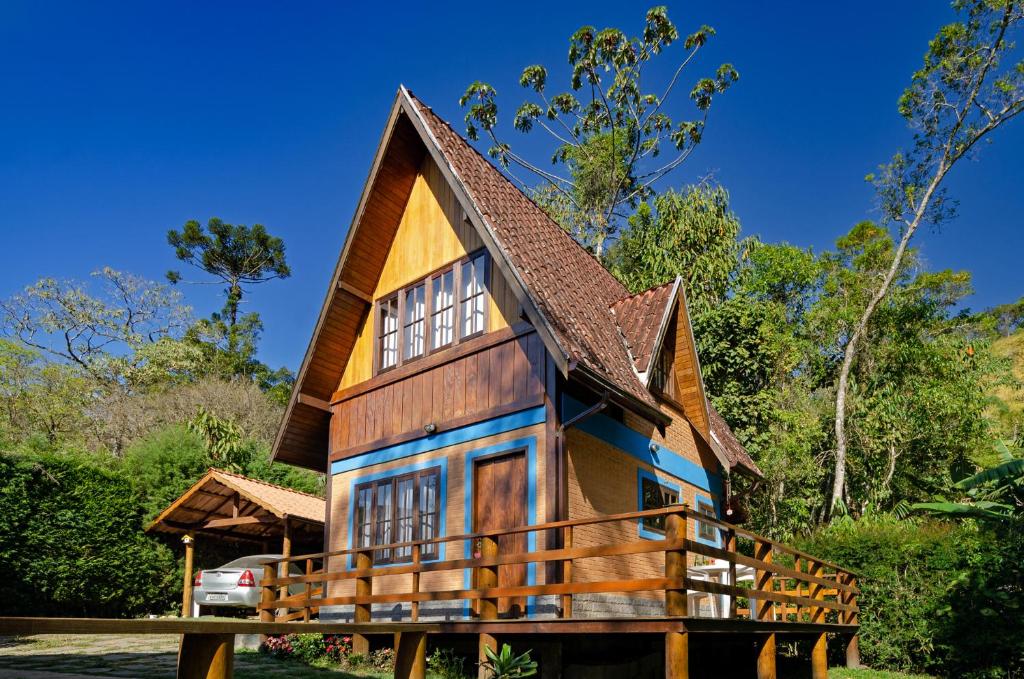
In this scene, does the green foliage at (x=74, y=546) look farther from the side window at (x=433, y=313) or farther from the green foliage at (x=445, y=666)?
the green foliage at (x=445, y=666)

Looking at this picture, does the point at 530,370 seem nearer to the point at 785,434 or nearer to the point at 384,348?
the point at 384,348

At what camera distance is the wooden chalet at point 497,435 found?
1046 cm

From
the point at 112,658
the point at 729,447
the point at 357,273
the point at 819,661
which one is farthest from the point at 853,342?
the point at 112,658

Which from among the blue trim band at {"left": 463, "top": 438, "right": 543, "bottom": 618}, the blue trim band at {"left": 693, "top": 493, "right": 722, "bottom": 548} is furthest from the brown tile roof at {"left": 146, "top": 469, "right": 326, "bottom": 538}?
the blue trim band at {"left": 693, "top": 493, "right": 722, "bottom": 548}

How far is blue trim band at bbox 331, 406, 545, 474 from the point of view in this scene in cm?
1159

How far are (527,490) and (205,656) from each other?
294 inches

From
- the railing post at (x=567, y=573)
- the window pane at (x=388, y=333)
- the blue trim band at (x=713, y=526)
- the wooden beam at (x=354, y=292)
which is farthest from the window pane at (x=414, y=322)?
the blue trim band at (x=713, y=526)

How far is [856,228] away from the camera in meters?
38.4

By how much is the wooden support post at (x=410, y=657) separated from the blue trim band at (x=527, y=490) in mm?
5396

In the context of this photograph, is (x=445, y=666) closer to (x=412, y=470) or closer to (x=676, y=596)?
(x=412, y=470)

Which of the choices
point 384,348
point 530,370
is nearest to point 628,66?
point 384,348

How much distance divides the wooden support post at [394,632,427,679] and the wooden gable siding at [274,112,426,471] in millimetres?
9841

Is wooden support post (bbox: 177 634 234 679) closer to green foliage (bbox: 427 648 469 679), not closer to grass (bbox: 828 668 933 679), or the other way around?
green foliage (bbox: 427 648 469 679)

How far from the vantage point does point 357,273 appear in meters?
14.8
